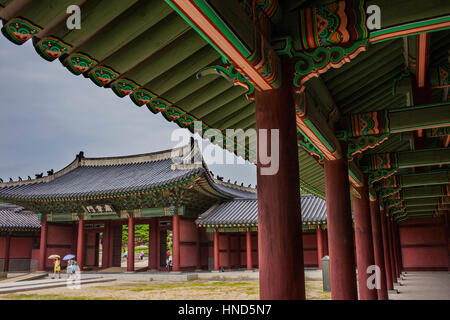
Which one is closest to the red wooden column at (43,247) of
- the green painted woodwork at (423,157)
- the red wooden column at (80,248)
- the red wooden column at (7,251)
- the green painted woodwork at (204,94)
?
the red wooden column at (80,248)

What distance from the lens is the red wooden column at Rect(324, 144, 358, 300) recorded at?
18.1 feet

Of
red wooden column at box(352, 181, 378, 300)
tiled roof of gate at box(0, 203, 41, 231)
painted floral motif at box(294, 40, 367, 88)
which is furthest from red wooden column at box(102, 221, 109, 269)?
painted floral motif at box(294, 40, 367, 88)

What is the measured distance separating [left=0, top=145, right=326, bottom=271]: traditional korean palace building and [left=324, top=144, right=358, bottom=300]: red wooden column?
13.8 m

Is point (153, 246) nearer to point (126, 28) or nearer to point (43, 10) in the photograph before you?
point (126, 28)

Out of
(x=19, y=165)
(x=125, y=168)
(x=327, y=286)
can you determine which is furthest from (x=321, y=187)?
(x=19, y=165)

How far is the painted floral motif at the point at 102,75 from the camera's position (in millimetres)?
3126

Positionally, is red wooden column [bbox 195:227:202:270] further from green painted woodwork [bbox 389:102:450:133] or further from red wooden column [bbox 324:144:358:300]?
green painted woodwork [bbox 389:102:450:133]

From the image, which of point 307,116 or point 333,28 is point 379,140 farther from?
point 333,28

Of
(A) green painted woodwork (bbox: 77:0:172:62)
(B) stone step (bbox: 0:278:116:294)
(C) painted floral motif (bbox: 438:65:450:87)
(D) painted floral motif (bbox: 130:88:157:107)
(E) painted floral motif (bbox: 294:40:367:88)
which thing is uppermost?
(C) painted floral motif (bbox: 438:65:450:87)

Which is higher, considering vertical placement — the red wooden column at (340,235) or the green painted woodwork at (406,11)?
the green painted woodwork at (406,11)

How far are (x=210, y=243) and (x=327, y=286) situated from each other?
35.3 feet

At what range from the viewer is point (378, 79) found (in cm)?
573

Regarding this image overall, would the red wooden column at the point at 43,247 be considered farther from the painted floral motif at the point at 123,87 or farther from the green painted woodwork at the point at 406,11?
the green painted woodwork at the point at 406,11

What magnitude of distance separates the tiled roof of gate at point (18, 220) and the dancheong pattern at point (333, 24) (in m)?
24.5
